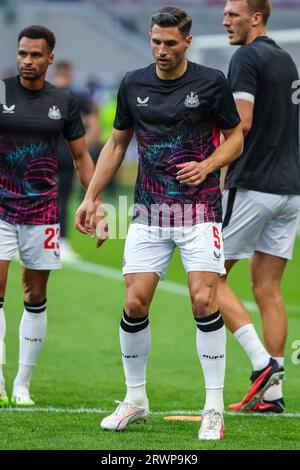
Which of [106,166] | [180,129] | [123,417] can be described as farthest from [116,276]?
[180,129]

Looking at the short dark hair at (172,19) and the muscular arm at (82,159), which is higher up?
the short dark hair at (172,19)

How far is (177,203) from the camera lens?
657 centimetres

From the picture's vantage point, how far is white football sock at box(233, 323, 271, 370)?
7.55m

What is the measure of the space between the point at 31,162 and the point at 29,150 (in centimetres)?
8

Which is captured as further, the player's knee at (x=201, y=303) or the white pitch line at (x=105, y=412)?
the white pitch line at (x=105, y=412)

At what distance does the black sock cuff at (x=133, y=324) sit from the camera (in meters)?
6.62

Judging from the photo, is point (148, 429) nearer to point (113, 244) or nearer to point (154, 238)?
point (154, 238)

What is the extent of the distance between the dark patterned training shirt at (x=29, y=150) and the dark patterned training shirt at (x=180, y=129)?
3.33 ft

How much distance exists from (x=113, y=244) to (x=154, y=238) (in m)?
13.8

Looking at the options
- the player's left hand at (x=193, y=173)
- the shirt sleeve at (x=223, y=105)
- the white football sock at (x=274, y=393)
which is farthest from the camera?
the white football sock at (x=274, y=393)

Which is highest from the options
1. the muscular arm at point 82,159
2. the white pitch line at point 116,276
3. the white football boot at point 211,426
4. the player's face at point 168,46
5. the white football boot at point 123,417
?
the player's face at point 168,46

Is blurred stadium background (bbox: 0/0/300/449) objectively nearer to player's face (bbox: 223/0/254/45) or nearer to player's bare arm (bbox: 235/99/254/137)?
player's bare arm (bbox: 235/99/254/137)

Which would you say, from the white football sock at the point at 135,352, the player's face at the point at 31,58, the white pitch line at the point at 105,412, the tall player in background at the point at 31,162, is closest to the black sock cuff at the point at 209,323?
the white football sock at the point at 135,352

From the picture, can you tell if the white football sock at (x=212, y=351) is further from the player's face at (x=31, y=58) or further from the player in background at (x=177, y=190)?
the player's face at (x=31, y=58)
